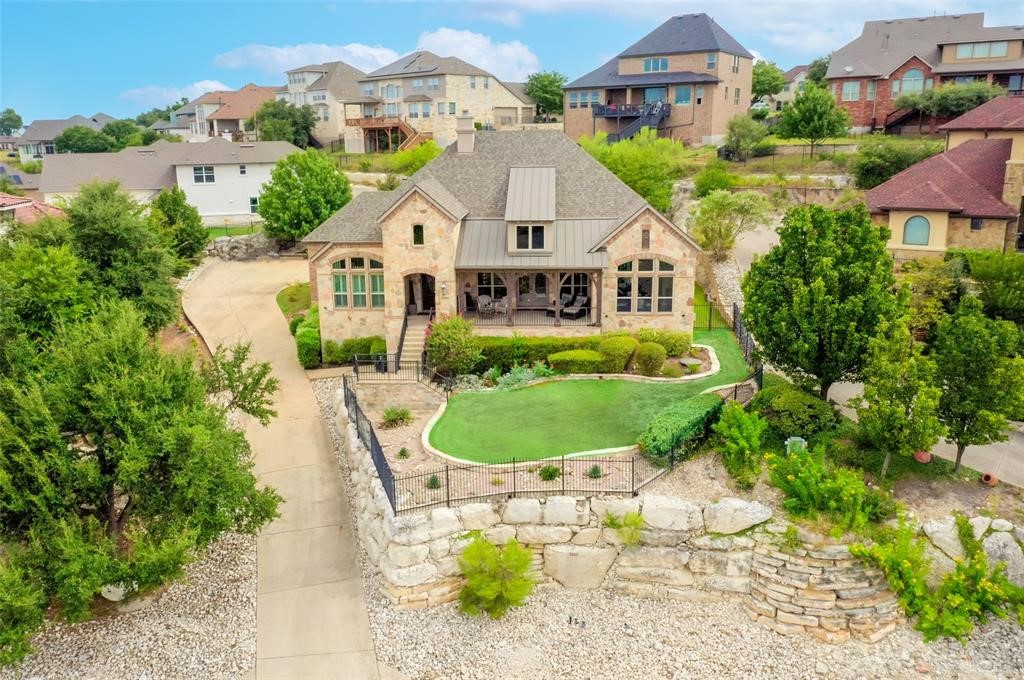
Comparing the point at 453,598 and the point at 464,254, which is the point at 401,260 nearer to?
the point at 464,254

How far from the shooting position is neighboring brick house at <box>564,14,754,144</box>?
67.1m

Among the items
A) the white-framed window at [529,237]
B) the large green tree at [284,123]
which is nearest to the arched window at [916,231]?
the white-framed window at [529,237]

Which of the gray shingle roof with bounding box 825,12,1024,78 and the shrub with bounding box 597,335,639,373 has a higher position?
the gray shingle roof with bounding box 825,12,1024,78

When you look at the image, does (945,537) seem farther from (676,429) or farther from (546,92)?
(546,92)

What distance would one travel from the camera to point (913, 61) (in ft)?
200

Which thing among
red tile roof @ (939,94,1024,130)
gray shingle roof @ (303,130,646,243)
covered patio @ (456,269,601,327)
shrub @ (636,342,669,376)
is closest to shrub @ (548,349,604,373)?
shrub @ (636,342,669,376)

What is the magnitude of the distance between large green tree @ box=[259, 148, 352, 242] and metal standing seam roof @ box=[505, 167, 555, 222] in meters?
20.1

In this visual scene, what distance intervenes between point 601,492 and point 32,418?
14.1 m

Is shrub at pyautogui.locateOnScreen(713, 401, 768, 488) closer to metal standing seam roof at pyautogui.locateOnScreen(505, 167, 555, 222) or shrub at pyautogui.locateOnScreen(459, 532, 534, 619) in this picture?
shrub at pyautogui.locateOnScreen(459, 532, 534, 619)

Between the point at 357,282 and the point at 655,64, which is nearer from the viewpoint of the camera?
the point at 357,282

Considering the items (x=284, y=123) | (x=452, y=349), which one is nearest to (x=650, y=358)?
(x=452, y=349)

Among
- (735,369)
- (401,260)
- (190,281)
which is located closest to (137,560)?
(401,260)

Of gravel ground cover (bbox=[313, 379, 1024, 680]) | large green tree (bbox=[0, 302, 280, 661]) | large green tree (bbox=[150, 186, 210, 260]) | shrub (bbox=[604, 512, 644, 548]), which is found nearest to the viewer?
large green tree (bbox=[0, 302, 280, 661])

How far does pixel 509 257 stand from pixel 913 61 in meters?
44.9
